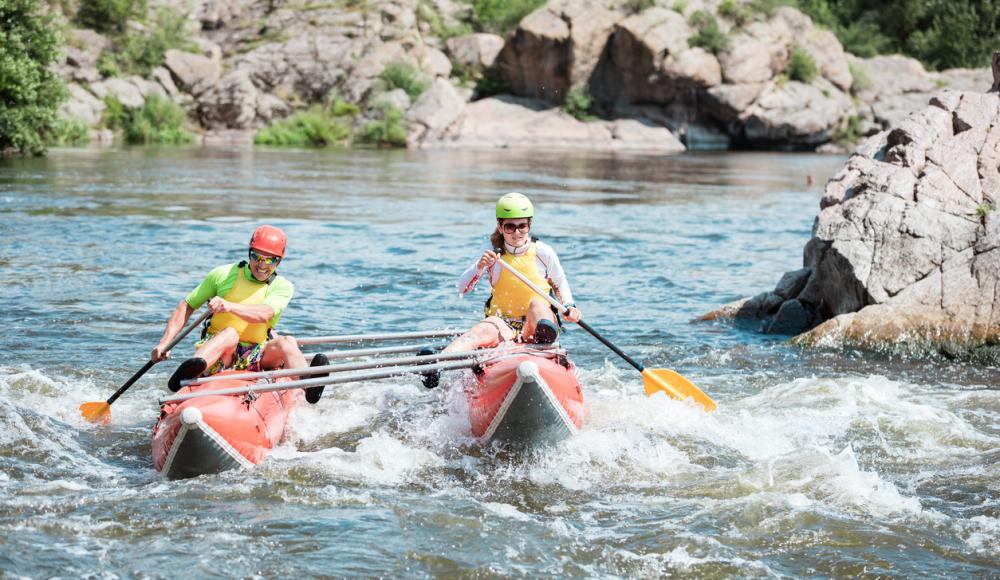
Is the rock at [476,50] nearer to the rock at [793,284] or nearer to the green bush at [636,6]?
the green bush at [636,6]

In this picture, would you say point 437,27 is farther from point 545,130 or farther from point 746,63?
point 746,63

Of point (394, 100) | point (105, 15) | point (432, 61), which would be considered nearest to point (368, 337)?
point (394, 100)

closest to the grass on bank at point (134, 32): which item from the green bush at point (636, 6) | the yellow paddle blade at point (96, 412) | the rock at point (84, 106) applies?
the rock at point (84, 106)

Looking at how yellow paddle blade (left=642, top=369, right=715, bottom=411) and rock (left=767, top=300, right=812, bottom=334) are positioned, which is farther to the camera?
rock (left=767, top=300, right=812, bottom=334)

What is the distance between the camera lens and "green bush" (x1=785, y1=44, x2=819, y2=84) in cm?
5019

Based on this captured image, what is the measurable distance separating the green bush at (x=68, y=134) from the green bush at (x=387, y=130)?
10999 millimetres

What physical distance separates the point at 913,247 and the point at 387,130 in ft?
116

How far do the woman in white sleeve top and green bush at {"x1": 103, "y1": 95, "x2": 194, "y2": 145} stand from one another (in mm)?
35565

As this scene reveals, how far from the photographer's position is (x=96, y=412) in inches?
331

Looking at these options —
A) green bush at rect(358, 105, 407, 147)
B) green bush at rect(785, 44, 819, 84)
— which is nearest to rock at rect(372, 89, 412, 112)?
green bush at rect(358, 105, 407, 147)

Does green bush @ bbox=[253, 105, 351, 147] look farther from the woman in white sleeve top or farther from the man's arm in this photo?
the man's arm

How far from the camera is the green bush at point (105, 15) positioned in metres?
48.7

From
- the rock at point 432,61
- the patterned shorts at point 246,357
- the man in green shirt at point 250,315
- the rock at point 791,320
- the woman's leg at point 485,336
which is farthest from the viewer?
the rock at point 432,61

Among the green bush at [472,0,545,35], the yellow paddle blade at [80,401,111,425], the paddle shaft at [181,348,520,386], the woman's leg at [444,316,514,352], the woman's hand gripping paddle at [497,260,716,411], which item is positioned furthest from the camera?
the green bush at [472,0,545,35]
